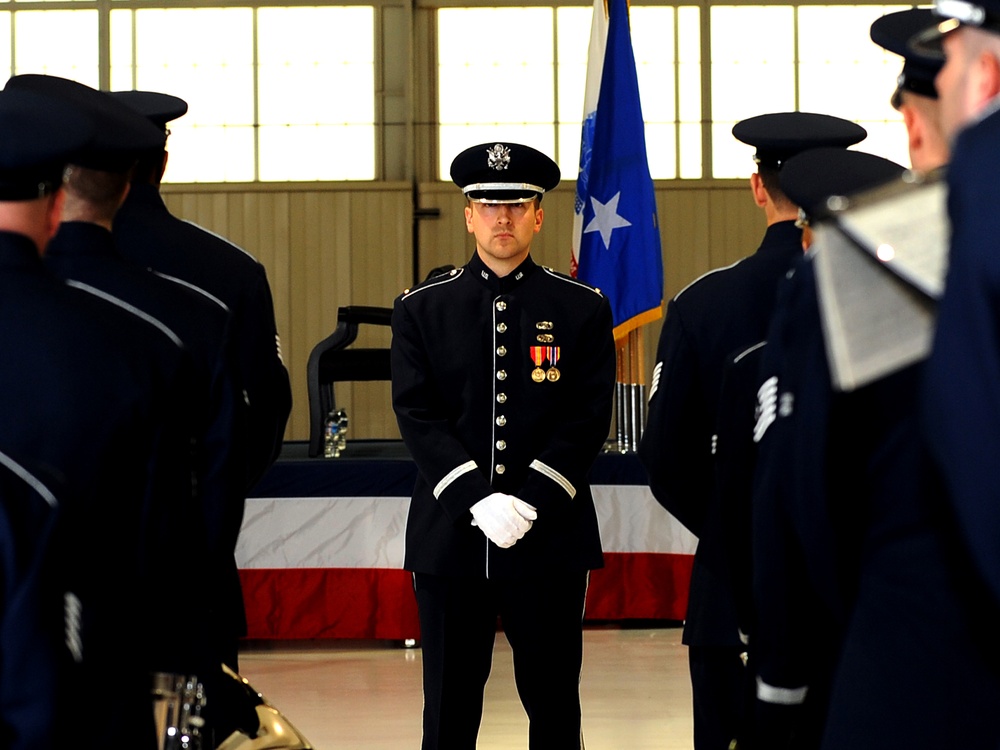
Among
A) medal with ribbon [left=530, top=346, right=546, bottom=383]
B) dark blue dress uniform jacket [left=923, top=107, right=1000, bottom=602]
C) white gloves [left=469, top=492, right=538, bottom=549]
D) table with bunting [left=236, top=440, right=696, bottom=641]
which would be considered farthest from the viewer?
table with bunting [left=236, top=440, right=696, bottom=641]

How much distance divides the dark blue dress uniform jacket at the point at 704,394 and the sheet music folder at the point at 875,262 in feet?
4.94

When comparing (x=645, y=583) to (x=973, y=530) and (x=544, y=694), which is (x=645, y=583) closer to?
(x=544, y=694)

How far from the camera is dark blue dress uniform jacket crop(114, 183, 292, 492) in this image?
2.87 meters

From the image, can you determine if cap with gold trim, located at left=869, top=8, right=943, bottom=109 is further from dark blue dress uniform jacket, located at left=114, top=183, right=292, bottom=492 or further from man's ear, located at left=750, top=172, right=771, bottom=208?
dark blue dress uniform jacket, located at left=114, top=183, right=292, bottom=492

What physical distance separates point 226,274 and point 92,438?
1.35 m

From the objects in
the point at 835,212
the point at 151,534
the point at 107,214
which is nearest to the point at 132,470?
the point at 151,534

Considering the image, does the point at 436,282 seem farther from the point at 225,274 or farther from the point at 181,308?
the point at 181,308

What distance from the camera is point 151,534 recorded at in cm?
177

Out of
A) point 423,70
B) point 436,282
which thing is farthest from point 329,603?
point 423,70

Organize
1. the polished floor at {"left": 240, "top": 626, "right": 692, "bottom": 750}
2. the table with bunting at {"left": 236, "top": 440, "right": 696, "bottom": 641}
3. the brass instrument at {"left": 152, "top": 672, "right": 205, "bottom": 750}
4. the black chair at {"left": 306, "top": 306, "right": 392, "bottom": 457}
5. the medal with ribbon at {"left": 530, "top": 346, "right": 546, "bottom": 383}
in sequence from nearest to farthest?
the brass instrument at {"left": 152, "top": 672, "right": 205, "bottom": 750}
the medal with ribbon at {"left": 530, "top": 346, "right": 546, "bottom": 383}
the polished floor at {"left": 240, "top": 626, "right": 692, "bottom": 750}
the table with bunting at {"left": 236, "top": 440, "right": 696, "bottom": 641}
the black chair at {"left": 306, "top": 306, "right": 392, "bottom": 457}

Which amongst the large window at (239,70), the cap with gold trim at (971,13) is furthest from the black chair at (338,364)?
the large window at (239,70)

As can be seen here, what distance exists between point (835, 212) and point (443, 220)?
1069 centimetres

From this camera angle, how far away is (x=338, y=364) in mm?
5980

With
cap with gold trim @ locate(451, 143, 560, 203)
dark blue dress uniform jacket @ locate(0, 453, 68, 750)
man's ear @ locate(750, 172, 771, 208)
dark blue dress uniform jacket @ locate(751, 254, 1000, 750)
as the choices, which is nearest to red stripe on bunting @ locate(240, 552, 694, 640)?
cap with gold trim @ locate(451, 143, 560, 203)
